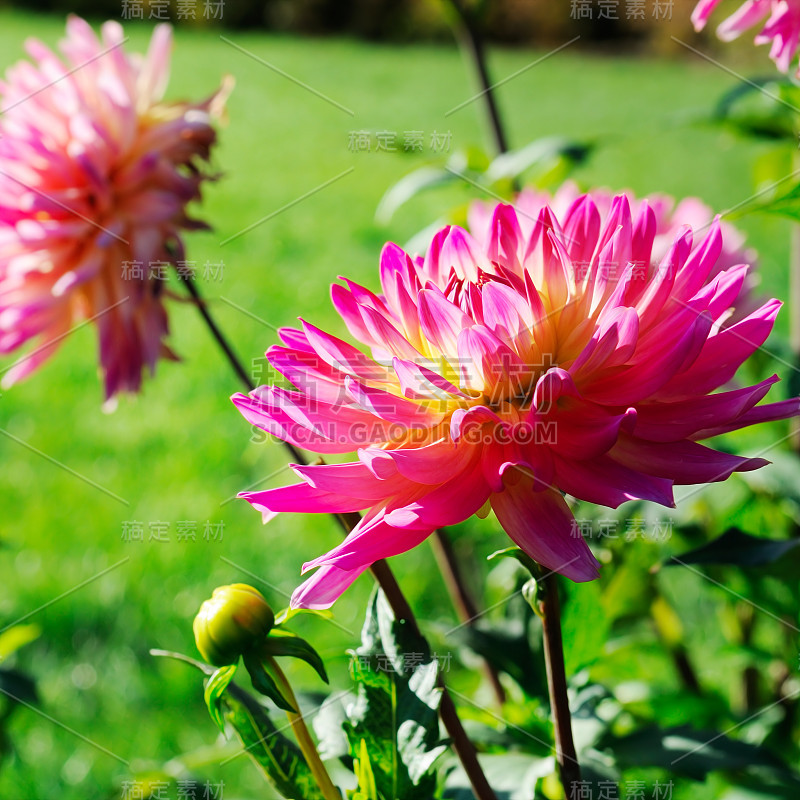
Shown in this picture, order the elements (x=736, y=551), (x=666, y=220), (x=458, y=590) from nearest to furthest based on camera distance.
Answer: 1. (x=736, y=551)
2. (x=458, y=590)
3. (x=666, y=220)

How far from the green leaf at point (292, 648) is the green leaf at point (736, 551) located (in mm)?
273

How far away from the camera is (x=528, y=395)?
1.74 feet

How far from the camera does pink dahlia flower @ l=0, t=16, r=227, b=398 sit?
94cm

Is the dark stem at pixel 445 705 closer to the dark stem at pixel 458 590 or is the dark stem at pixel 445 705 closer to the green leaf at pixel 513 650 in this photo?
the green leaf at pixel 513 650

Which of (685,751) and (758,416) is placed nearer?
(758,416)

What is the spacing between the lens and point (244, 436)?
2.30m

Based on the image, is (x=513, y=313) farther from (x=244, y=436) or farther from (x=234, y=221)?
(x=234, y=221)

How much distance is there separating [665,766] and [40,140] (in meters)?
0.83

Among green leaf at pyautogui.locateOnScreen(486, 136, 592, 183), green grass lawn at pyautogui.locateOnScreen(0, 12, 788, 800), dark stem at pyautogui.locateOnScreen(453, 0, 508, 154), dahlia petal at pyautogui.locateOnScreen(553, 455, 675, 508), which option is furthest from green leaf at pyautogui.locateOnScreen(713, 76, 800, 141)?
dahlia petal at pyautogui.locateOnScreen(553, 455, 675, 508)

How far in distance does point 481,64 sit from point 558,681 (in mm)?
859

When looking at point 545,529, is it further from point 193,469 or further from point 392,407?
point 193,469

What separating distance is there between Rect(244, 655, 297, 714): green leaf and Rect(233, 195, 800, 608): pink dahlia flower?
0.16 ft

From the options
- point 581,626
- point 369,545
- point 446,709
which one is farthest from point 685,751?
point 369,545

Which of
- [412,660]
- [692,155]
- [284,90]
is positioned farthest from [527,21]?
[412,660]
